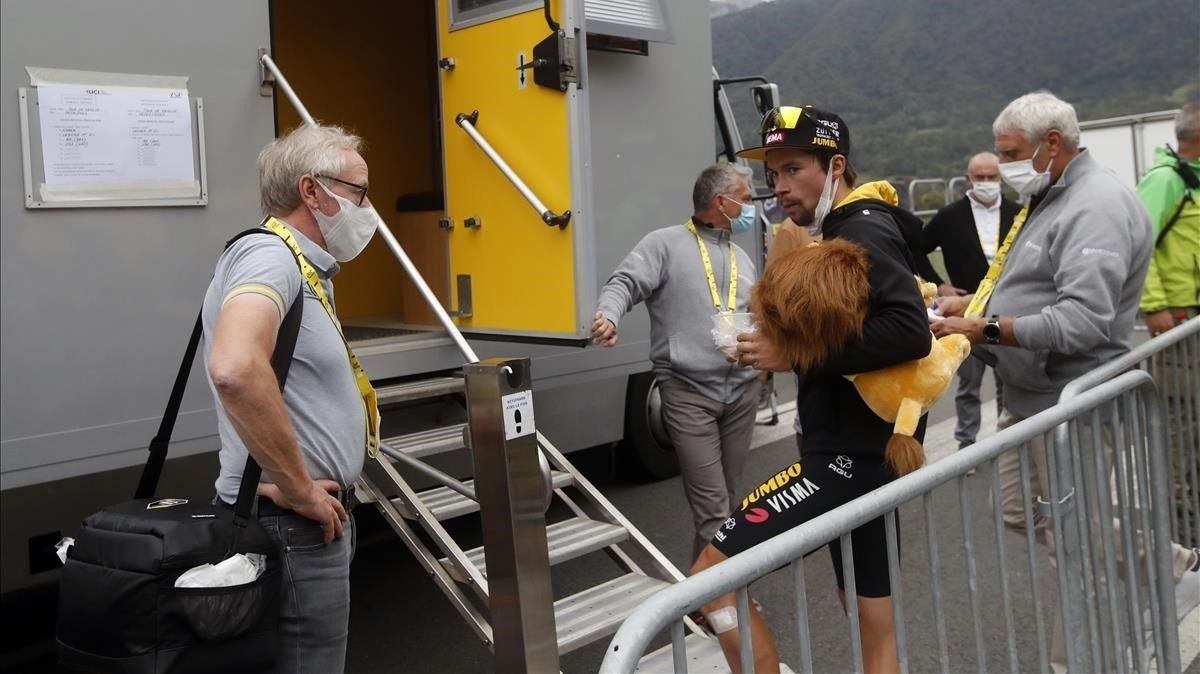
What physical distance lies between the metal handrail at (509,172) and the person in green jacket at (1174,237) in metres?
2.76

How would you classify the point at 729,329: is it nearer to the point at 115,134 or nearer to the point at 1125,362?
the point at 1125,362

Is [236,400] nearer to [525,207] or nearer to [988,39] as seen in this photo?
[525,207]

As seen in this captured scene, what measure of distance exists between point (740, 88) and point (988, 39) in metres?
59.1

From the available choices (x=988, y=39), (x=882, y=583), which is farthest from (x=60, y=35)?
(x=988, y=39)

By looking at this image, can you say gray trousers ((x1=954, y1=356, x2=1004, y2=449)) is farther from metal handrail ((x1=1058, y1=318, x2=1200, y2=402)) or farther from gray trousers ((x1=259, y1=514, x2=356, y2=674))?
gray trousers ((x1=259, y1=514, x2=356, y2=674))

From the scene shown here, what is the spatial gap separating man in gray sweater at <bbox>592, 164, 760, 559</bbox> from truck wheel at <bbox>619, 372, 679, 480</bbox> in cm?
142

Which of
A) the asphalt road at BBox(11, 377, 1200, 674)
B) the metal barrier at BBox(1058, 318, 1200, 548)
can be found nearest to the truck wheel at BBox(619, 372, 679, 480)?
the asphalt road at BBox(11, 377, 1200, 674)

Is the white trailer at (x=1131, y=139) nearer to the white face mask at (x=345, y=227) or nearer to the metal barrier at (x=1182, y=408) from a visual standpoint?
the metal barrier at (x=1182, y=408)

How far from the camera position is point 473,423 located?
3.04 metres

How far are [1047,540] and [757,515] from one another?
109cm

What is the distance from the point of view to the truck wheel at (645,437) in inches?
224

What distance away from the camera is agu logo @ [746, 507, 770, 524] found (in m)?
2.57

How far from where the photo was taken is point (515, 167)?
424 centimetres

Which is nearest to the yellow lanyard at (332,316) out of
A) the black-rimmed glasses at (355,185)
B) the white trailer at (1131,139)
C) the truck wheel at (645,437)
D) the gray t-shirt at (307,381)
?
the gray t-shirt at (307,381)
